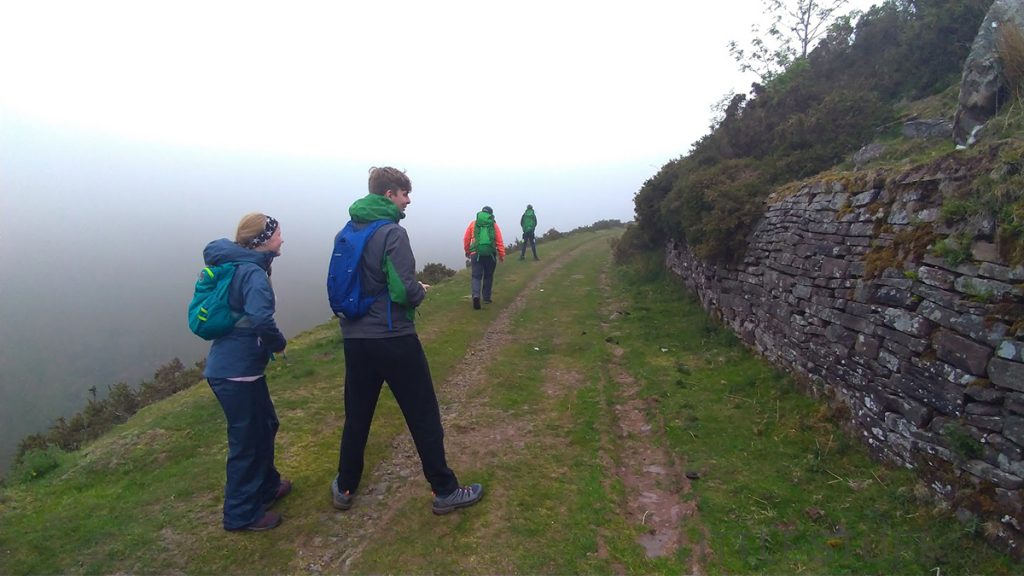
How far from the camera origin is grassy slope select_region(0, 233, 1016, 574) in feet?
12.9

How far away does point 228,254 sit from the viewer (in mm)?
4117

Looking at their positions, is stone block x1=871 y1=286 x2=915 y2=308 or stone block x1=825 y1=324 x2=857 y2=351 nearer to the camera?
stone block x1=871 y1=286 x2=915 y2=308

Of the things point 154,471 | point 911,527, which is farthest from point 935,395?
point 154,471

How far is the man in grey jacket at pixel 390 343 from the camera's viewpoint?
4.04 m

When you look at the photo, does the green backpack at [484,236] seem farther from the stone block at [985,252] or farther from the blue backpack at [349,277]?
the stone block at [985,252]

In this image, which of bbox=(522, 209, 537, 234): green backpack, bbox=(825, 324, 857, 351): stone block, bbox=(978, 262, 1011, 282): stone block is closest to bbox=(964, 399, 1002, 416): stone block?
bbox=(978, 262, 1011, 282): stone block

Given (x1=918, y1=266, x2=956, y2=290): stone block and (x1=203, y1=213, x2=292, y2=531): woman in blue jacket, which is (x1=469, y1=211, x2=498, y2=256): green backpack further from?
(x1=918, y1=266, x2=956, y2=290): stone block

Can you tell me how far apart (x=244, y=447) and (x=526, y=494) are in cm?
251

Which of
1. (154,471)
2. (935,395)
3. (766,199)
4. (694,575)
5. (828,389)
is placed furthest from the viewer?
(766,199)

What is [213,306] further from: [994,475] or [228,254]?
[994,475]

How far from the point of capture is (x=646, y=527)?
4.53 m

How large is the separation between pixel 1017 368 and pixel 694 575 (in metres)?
2.77

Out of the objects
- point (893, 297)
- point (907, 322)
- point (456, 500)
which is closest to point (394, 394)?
point (456, 500)

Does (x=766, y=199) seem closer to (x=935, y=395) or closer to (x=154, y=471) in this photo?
(x=935, y=395)
